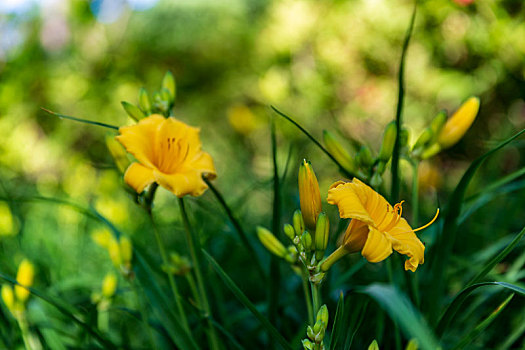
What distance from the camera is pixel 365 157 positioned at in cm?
88

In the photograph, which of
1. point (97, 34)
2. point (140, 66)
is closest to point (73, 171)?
point (97, 34)

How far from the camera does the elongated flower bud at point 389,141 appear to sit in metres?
0.87

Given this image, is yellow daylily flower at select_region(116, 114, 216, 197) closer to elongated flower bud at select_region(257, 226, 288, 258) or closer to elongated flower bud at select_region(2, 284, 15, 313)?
elongated flower bud at select_region(257, 226, 288, 258)

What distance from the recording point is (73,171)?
2.99 metres

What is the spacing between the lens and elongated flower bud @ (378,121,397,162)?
867mm

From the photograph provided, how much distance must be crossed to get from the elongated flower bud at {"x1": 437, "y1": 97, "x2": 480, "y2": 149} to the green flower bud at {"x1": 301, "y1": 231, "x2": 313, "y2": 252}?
48 centimetres

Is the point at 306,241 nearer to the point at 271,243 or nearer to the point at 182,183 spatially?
the point at 271,243

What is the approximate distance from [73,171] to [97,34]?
1.55 meters

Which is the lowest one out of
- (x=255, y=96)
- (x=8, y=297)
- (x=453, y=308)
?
(x=255, y=96)

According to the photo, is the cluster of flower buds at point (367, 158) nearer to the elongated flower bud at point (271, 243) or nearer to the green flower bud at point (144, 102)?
the elongated flower bud at point (271, 243)

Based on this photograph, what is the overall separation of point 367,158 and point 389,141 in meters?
0.05

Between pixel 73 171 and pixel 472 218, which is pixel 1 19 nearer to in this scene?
pixel 73 171

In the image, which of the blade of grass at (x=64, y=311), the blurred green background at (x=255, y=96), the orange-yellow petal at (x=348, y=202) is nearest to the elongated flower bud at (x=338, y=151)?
the blurred green background at (x=255, y=96)

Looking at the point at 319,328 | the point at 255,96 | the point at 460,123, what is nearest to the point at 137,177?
the point at 319,328
